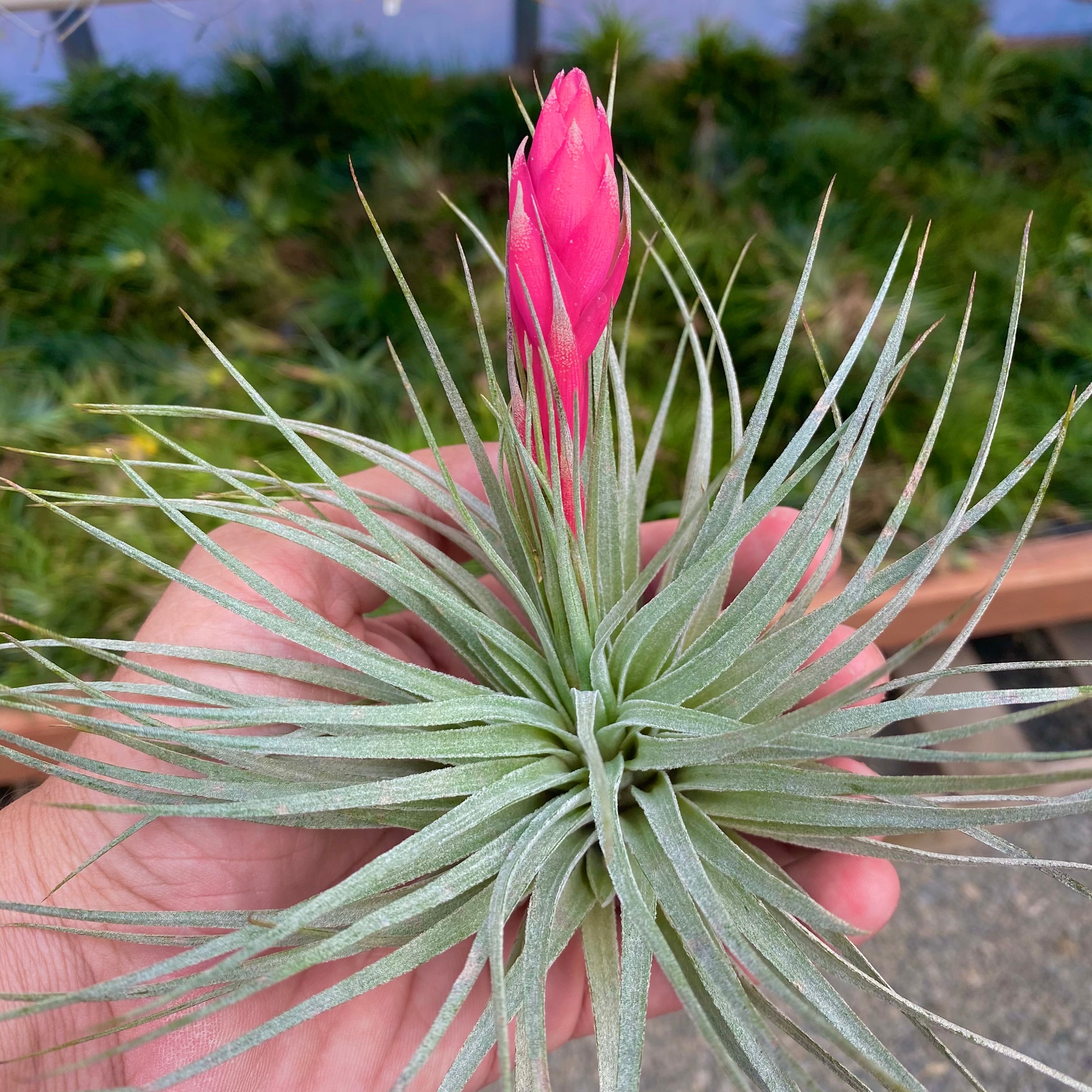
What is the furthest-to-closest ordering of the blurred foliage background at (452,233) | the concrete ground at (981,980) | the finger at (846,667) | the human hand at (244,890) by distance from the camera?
the blurred foliage background at (452,233) < the concrete ground at (981,980) < the finger at (846,667) < the human hand at (244,890)

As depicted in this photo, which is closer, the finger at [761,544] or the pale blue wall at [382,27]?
the finger at [761,544]

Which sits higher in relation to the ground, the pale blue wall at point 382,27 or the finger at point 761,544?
the pale blue wall at point 382,27

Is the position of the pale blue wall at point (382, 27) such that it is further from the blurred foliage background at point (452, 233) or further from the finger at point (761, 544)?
the finger at point (761, 544)

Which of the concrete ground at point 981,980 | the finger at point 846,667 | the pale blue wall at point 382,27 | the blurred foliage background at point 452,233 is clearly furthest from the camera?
the pale blue wall at point 382,27

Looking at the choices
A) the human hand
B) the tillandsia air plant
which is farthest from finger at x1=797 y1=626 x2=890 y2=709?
→ the tillandsia air plant

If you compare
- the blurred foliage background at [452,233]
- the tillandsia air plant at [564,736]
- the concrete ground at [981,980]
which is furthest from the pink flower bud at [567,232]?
the concrete ground at [981,980]

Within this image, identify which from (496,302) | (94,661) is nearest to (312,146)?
(496,302)

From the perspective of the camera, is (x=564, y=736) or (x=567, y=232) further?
(x=564, y=736)

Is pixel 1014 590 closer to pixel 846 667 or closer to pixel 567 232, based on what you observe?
pixel 846 667

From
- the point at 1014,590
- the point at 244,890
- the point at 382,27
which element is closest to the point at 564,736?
the point at 244,890
